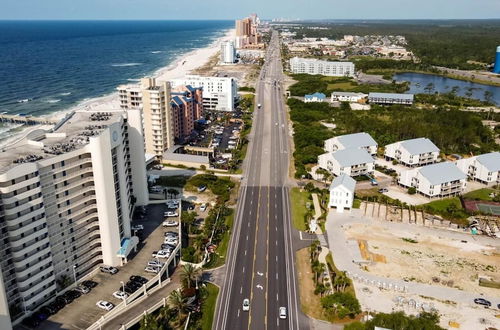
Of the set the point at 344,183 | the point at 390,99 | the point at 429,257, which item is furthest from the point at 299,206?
the point at 390,99

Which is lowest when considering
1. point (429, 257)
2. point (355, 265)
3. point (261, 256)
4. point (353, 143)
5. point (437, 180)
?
point (429, 257)

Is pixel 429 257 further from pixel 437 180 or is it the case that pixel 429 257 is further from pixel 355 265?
pixel 437 180

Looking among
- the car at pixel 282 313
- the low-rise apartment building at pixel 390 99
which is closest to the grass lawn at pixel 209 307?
the car at pixel 282 313

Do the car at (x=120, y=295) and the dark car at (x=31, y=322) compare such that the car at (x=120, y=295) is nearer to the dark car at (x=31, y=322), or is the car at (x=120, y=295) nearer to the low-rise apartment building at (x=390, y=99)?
the dark car at (x=31, y=322)

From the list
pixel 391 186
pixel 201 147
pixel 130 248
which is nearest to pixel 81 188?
Answer: pixel 130 248

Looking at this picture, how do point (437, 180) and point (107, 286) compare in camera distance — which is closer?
point (107, 286)

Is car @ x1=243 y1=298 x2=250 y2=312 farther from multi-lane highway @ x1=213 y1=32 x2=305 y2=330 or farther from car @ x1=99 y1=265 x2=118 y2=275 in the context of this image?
car @ x1=99 y1=265 x2=118 y2=275
